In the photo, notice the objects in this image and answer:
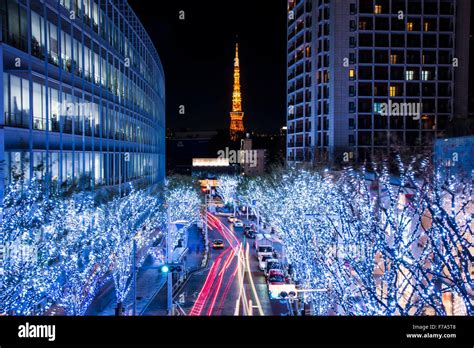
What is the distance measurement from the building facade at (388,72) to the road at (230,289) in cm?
2251

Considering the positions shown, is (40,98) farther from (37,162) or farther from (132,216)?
(132,216)

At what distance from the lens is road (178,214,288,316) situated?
18.1 metres

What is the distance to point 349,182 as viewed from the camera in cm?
2119

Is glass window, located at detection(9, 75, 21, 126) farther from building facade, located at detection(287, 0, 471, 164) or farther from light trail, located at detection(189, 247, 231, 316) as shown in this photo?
building facade, located at detection(287, 0, 471, 164)

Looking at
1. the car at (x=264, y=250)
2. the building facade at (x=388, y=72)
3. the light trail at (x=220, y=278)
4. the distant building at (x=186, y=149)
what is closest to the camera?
the light trail at (x=220, y=278)

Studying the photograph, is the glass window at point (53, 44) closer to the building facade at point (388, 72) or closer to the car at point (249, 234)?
the car at point (249, 234)

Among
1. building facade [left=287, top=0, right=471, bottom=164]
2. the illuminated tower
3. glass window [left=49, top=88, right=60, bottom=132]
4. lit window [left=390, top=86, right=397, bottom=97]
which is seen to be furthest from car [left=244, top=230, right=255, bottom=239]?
the illuminated tower

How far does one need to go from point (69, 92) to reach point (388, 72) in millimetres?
40401

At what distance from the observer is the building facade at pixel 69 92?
43.5 ft

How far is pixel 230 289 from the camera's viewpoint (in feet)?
70.7

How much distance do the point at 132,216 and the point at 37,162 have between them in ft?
19.2

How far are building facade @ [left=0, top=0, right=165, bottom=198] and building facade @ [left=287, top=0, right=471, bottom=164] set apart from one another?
25044 millimetres

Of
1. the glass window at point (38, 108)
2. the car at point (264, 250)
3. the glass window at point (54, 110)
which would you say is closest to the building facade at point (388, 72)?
the car at point (264, 250)
